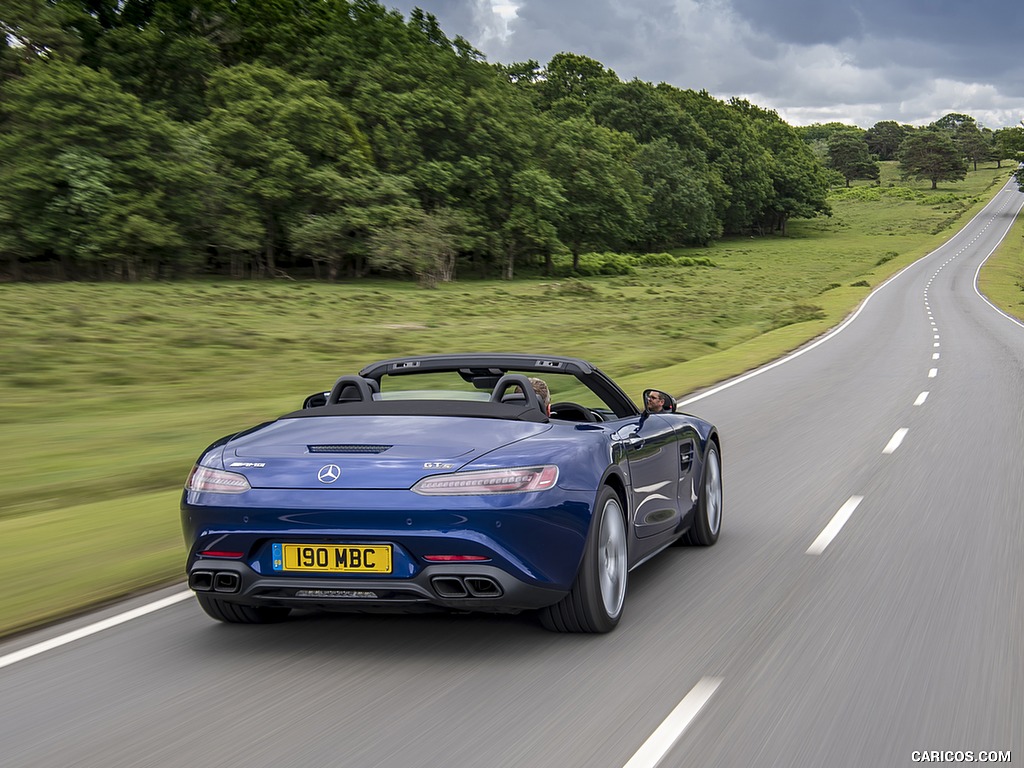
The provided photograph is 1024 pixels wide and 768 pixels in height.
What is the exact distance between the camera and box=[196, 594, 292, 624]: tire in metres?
5.50

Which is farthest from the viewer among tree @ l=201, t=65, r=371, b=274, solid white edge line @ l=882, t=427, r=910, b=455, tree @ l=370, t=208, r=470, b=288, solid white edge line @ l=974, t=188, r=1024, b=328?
tree @ l=201, t=65, r=371, b=274

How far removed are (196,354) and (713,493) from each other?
2049 cm

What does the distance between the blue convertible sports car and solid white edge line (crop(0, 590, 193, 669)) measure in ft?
2.03

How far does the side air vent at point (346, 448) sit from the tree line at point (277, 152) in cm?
5413

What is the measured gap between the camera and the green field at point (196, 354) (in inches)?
315

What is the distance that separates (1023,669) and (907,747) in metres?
1.21

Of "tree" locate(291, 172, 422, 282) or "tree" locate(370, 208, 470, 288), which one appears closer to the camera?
"tree" locate(370, 208, 470, 288)

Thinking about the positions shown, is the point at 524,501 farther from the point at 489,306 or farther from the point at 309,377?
the point at 489,306

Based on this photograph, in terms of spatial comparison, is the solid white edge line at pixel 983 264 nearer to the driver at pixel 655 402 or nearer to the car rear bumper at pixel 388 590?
the driver at pixel 655 402

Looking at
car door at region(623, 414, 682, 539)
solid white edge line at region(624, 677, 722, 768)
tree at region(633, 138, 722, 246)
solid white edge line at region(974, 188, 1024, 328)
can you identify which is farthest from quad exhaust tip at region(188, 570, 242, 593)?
tree at region(633, 138, 722, 246)

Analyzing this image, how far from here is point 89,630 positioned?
5.64 meters

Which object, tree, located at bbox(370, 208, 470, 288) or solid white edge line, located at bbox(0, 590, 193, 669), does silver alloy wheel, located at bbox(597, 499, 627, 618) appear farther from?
tree, located at bbox(370, 208, 470, 288)

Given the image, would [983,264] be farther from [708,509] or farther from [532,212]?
[708,509]
